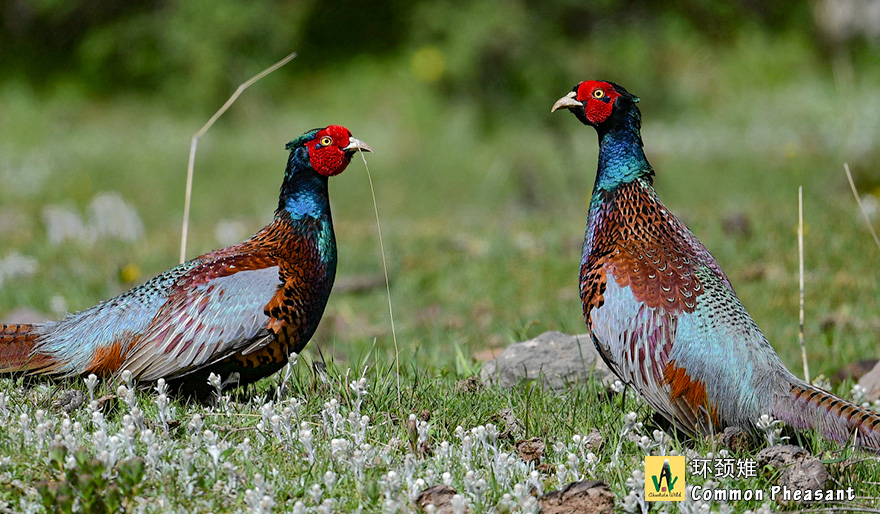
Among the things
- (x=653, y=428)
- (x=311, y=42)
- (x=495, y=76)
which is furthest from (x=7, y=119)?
(x=653, y=428)

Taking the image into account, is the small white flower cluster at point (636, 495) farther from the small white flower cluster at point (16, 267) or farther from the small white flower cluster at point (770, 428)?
the small white flower cluster at point (16, 267)

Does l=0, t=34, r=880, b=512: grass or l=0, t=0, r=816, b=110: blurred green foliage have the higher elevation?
l=0, t=0, r=816, b=110: blurred green foliage

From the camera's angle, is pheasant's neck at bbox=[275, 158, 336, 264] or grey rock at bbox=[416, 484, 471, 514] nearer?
grey rock at bbox=[416, 484, 471, 514]

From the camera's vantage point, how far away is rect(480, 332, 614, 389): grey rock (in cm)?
403

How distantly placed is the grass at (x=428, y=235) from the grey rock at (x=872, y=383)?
0.51 metres

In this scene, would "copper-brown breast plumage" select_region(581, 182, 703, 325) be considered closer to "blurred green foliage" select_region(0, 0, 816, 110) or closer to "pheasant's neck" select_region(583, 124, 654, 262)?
"pheasant's neck" select_region(583, 124, 654, 262)

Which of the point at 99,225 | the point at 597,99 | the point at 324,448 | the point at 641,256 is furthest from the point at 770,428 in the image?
the point at 99,225

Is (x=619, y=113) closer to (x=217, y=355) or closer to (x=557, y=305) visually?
(x=217, y=355)

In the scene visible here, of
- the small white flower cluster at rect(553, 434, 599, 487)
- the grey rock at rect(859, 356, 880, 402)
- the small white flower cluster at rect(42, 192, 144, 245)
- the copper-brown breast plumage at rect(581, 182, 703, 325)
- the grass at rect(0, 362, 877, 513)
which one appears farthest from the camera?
the small white flower cluster at rect(42, 192, 144, 245)

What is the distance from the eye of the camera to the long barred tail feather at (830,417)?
123 inches

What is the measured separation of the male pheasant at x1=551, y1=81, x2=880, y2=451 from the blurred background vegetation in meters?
2.13

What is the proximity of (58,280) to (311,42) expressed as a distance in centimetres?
1054

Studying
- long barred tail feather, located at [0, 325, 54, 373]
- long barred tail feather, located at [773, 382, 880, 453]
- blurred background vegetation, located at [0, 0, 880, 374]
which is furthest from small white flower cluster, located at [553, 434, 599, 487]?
blurred background vegetation, located at [0, 0, 880, 374]

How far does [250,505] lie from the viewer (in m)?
2.70
